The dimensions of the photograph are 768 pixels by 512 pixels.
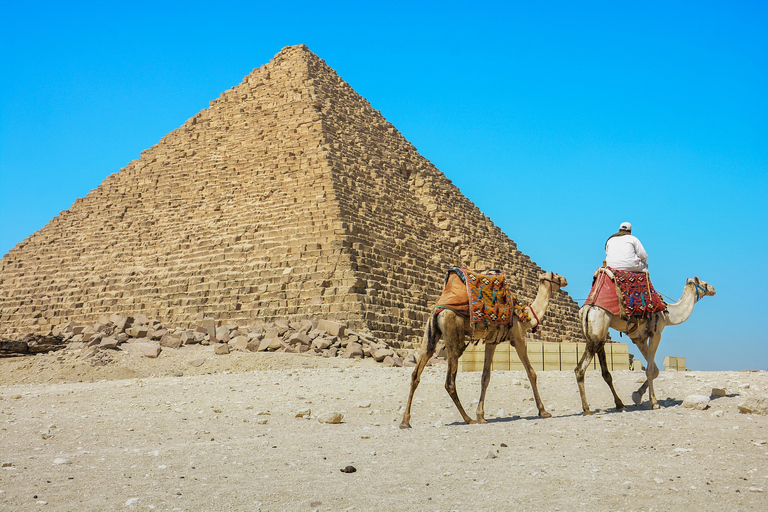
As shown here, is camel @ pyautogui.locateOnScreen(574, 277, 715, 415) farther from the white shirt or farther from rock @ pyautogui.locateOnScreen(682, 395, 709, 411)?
the white shirt

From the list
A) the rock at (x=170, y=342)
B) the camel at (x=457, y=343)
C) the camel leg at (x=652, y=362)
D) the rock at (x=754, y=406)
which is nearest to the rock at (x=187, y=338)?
the rock at (x=170, y=342)

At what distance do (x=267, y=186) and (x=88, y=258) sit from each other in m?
7.97

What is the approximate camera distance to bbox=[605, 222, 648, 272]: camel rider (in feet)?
25.3

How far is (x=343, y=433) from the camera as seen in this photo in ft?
22.2

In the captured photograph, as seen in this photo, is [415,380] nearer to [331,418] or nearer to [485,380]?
[485,380]

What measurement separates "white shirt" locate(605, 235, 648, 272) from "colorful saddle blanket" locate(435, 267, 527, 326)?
131 centimetres

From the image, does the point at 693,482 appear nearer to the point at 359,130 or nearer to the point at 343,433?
the point at 343,433

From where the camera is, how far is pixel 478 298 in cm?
725

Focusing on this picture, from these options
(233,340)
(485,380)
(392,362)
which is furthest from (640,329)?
(233,340)

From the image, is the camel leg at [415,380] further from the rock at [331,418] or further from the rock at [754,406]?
the rock at [754,406]

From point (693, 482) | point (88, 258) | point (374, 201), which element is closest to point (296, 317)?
point (374, 201)

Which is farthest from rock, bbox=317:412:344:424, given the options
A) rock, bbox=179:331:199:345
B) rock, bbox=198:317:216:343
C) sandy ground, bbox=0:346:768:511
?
rock, bbox=198:317:216:343

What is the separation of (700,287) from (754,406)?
1.97 meters

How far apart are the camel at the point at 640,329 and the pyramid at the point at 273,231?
465 inches
